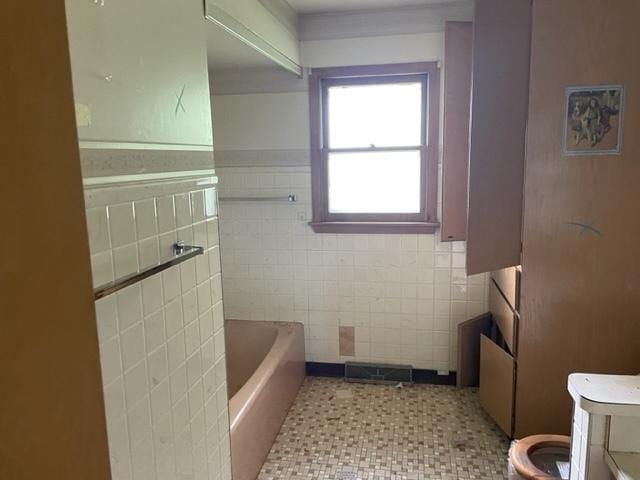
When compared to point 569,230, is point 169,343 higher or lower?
lower

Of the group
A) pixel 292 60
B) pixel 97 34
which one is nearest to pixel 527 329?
pixel 292 60

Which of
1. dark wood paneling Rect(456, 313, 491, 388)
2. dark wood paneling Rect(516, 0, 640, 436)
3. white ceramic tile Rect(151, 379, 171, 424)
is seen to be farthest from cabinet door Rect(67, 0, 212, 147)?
dark wood paneling Rect(456, 313, 491, 388)

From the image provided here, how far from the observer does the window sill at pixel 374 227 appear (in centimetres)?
292

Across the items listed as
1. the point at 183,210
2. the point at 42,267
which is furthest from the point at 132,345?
the point at 42,267

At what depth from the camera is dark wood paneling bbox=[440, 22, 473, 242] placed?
2.65 m

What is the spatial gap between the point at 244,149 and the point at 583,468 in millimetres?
2421

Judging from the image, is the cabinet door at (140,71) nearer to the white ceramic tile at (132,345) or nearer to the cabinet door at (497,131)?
the white ceramic tile at (132,345)

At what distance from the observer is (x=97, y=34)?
1010 mm

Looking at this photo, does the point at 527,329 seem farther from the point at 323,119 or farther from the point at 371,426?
the point at 323,119

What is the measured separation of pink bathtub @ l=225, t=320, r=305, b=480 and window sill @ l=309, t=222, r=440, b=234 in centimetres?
66

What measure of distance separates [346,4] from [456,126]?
0.90 m

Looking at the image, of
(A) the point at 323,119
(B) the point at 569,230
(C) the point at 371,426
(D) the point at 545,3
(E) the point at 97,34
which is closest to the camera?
(E) the point at 97,34

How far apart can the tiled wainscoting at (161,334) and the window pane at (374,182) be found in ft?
5.08

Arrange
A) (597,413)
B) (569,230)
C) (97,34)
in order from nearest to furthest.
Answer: (97,34), (597,413), (569,230)
